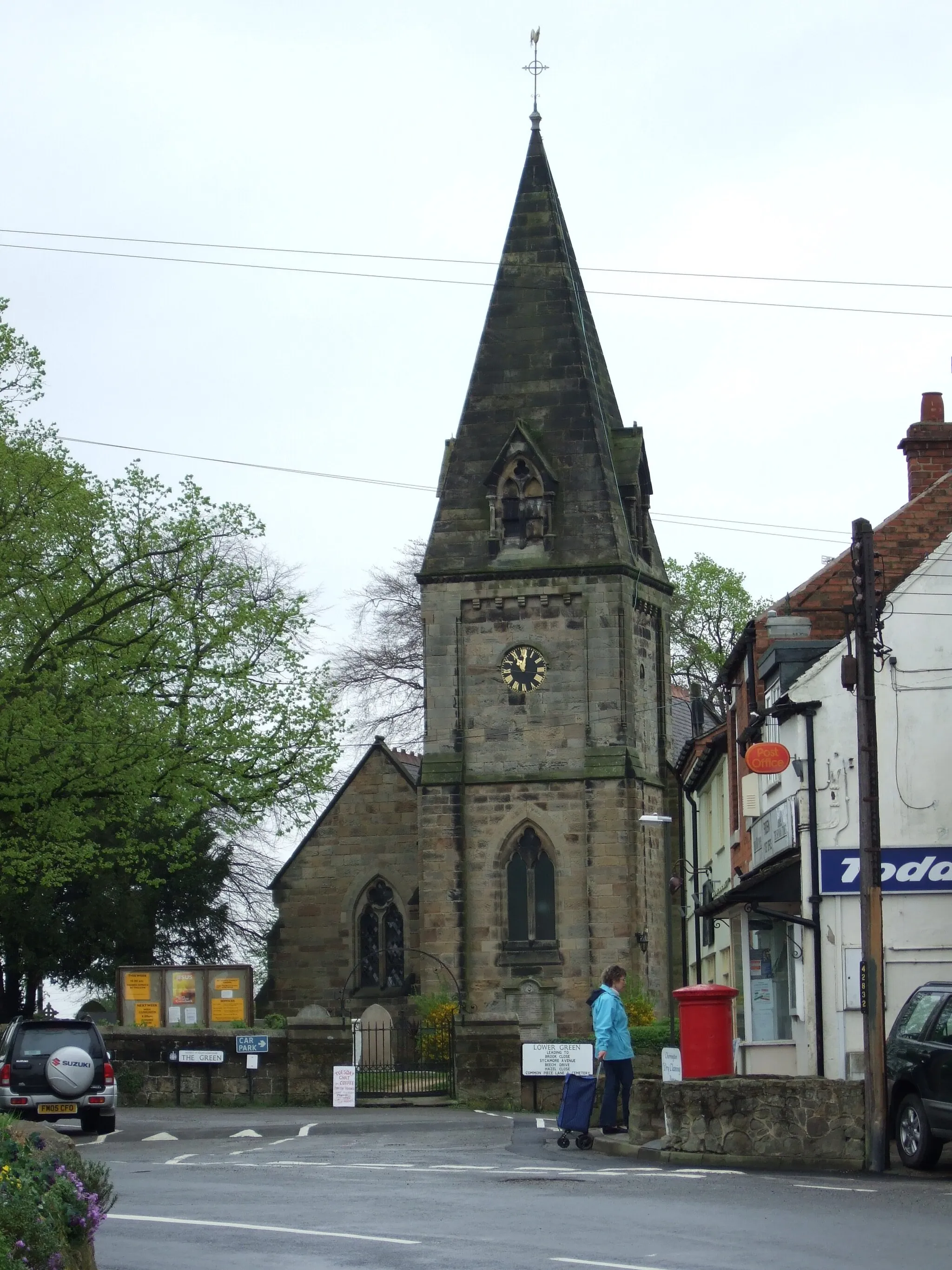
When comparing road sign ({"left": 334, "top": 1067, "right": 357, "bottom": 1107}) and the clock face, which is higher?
the clock face

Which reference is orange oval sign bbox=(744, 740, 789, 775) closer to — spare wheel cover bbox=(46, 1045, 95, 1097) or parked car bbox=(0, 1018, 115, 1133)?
parked car bbox=(0, 1018, 115, 1133)

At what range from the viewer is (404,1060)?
1612 inches

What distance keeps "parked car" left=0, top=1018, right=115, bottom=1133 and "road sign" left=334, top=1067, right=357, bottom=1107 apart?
7.20 m

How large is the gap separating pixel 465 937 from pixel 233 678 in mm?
12666

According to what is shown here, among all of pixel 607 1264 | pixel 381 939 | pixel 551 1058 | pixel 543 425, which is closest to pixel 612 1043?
pixel 607 1264

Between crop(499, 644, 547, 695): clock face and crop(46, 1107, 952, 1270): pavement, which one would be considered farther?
crop(499, 644, 547, 695): clock face

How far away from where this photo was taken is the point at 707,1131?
1802 cm

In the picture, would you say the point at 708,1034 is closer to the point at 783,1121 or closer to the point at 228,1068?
the point at 783,1121

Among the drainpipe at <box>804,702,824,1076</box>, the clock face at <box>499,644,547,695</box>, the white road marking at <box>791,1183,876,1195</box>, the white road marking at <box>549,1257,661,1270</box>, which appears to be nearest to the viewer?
the white road marking at <box>549,1257,661,1270</box>

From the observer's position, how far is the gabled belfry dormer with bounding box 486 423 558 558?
4706cm

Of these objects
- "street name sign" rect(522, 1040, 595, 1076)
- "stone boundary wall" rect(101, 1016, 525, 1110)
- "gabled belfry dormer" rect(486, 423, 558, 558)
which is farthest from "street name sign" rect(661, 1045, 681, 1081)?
"gabled belfry dormer" rect(486, 423, 558, 558)

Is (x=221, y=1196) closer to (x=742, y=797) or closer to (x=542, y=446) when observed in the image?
(x=742, y=797)

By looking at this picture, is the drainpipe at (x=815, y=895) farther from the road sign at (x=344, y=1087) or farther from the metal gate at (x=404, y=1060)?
the road sign at (x=344, y=1087)

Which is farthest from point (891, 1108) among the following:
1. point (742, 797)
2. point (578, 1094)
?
point (742, 797)
